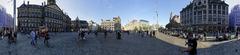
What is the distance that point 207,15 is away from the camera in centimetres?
1505

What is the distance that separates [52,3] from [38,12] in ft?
5.12

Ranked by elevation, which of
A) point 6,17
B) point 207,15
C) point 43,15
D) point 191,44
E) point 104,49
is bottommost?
point 104,49

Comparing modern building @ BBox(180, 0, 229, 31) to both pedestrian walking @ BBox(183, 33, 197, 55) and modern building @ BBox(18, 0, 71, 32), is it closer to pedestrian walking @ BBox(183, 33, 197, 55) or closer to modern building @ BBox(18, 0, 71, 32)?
pedestrian walking @ BBox(183, 33, 197, 55)

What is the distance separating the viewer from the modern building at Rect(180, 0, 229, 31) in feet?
45.9

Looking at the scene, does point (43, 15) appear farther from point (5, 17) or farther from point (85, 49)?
point (5, 17)

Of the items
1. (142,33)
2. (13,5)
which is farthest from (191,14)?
(142,33)

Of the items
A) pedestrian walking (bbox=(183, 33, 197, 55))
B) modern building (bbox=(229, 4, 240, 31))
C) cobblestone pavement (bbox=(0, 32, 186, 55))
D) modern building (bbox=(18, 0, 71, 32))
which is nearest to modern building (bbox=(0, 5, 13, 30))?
cobblestone pavement (bbox=(0, 32, 186, 55))

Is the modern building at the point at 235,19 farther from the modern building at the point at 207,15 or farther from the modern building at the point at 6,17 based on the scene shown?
the modern building at the point at 6,17

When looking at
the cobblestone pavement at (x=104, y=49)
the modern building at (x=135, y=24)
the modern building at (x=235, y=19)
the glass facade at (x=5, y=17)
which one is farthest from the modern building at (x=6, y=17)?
the modern building at (x=235, y=19)

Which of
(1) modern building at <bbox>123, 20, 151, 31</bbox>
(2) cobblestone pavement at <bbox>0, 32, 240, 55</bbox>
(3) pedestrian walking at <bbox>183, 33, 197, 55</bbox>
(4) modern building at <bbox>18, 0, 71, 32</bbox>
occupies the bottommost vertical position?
(2) cobblestone pavement at <bbox>0, 32, 240, 55</bbox>

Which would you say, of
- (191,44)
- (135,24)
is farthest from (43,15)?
(135,24)

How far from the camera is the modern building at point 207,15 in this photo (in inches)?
551

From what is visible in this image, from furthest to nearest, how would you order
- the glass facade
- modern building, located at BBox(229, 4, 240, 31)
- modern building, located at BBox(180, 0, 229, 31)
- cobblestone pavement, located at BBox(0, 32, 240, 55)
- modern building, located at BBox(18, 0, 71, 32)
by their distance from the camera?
the glass facade
cobblestone pavement, located at BBox(0, 32, 240, 55)
modern building, located at BBox(18, 0, 71, 32)
modern building, located at BBox(180, 0, 229, 31)
modern building, located at BBox(229, 4, 240, 31)

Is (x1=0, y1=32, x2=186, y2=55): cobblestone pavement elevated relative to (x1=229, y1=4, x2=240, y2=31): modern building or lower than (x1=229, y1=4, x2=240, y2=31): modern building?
lower
